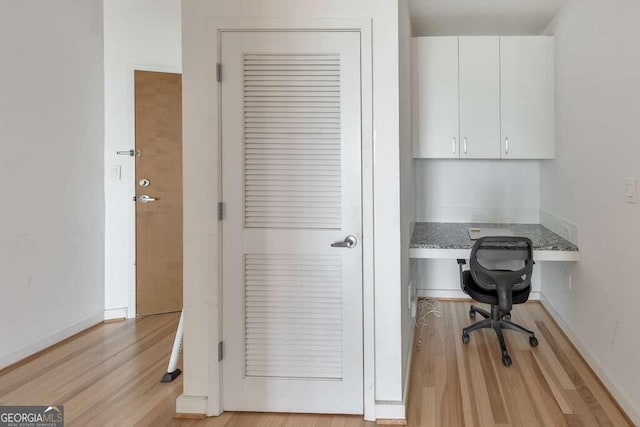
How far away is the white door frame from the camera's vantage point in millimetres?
2008

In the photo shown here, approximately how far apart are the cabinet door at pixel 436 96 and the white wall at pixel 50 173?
9.09 ft

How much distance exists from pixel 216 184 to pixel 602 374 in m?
2.47

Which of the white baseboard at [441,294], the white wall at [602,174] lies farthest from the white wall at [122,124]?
the white wall at [602,174]

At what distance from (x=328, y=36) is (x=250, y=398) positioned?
189 cm

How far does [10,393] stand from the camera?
7.73 feet

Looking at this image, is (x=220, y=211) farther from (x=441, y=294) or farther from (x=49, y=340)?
(x=441, y=294)

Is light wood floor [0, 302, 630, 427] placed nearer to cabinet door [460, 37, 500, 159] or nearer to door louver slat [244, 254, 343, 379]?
door louver slat [244, 254, 343, 379]

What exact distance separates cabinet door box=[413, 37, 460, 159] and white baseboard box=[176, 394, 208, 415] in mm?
2477

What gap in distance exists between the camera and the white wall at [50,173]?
2758 mm

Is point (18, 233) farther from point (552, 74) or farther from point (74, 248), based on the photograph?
point (552, 74)

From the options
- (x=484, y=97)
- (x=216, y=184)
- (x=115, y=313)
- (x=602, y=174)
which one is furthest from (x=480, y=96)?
(x=115, y=313)

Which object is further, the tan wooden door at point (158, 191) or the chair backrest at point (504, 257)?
the tan wooden door at point (158, 191)

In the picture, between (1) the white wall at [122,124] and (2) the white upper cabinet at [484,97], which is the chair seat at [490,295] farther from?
(1) the white wall at [122,124]

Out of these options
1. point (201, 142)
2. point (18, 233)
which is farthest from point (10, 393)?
point (201, 142)
